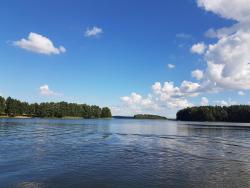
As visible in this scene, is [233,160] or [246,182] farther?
[233,160]

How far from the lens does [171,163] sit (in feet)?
110

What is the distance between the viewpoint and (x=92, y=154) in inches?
1548

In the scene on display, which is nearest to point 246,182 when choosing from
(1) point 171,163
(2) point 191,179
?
(2) point 191,179

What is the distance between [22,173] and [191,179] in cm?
1305

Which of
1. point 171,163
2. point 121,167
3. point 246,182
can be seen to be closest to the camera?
point 246,182

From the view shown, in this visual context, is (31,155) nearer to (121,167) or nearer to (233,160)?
(121,167)

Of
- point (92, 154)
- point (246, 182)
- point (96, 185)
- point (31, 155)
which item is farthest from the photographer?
point (92, 154)

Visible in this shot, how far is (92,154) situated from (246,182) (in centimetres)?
1903

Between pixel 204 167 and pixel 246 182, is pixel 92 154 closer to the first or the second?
pixel 204 167

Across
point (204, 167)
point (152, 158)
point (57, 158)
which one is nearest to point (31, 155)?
point (57, 158)

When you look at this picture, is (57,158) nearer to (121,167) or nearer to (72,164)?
(72,164)

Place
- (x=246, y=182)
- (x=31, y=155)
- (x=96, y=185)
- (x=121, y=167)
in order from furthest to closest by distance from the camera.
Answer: (x=31, y=155) → (x=121, y=167) → (x=246, y=182) → (x=96, y=185)

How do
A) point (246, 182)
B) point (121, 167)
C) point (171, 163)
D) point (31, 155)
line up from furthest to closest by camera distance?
point (31, 155), point (171, 163), point (121, 167), point (246, 182)

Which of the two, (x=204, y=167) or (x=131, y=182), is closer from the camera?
(x=131, y=182)
